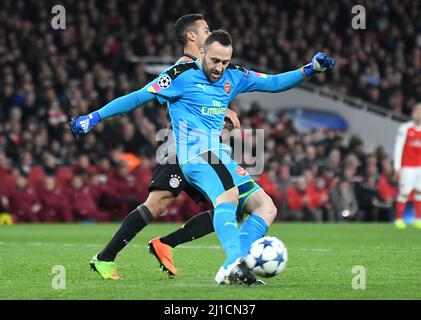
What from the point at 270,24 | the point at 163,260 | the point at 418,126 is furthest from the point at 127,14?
the point at 163,260

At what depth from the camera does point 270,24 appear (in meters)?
26.3

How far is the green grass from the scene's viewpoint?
713 cm

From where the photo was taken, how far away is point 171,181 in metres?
8.32

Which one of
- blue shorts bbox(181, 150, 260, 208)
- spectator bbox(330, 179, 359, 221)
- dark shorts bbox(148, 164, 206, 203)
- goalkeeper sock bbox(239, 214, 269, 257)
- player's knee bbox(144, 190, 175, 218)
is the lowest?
spectator bbox(330, 179, 359, 221)

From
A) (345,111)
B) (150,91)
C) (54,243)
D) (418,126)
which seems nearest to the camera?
(150,91)

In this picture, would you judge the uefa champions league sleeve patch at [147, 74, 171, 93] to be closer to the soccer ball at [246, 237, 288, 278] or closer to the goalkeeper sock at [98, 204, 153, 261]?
the goalkeeper sock at [98, 204, 153, 261]

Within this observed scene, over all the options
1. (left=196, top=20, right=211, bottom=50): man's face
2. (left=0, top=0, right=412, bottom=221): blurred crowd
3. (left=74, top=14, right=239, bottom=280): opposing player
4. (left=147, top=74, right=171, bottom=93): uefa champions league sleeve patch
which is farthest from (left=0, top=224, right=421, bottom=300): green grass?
(left=0, top=0, right=412, bottom=221): blurred crowd

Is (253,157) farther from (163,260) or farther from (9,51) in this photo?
(163,260)

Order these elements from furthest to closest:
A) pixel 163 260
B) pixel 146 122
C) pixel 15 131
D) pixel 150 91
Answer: pixel 146 122
pixel 15 131
pixel 163 260
pixel 150 91

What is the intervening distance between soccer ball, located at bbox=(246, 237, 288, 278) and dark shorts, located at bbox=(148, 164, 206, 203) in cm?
104

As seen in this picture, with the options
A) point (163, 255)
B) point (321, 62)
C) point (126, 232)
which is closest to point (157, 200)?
point (126, 232)

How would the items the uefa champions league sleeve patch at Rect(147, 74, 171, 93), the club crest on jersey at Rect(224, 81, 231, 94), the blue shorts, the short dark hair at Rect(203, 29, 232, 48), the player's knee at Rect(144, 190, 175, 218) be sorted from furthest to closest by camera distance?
the player's knee at Rect(144, 190, 175, 218) < the club crest on jersey at Rect(224, 81, 231, 94) < the uefa champions league sleeve patch at Rect(147, 74, 171, 93) < the short dark hair at Rect(203, 29, 232, 48) < the blue shorts

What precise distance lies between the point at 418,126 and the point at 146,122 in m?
5.74
